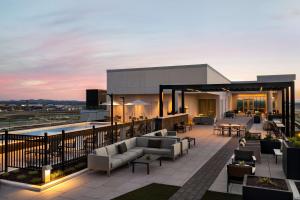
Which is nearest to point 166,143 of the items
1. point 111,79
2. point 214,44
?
point 214,44

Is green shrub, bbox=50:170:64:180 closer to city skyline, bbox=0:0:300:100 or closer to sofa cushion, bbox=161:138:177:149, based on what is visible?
sofa cushion, bbox=161:138:177:149

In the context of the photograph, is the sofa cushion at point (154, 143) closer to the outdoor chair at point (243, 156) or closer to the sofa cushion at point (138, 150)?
the sofa cushion at point (138, 150)

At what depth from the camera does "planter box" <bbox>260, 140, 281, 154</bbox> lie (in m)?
10.3

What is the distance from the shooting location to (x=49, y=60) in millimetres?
22594

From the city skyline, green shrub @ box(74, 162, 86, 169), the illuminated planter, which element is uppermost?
the city skyline

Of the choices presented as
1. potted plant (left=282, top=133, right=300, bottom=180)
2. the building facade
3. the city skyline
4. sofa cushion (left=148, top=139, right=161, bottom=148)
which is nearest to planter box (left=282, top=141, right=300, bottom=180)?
potted plant (left=282, top=133, right=300, bottom=180)

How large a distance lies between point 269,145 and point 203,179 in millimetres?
4396

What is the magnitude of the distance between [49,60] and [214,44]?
14.4 metres

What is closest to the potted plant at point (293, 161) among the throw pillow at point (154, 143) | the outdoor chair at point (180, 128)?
the throw pillow at point (154, 143)

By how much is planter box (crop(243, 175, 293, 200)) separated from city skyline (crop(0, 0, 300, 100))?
34.0ft

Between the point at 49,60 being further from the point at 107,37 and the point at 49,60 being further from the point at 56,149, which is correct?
the point at 56,149

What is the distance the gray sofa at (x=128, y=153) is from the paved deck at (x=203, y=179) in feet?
4.97

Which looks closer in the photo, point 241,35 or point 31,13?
point 31,13

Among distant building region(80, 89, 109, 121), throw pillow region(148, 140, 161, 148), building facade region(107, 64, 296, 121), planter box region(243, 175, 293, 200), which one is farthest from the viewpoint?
distant building region(80, 89, 109, 121)
